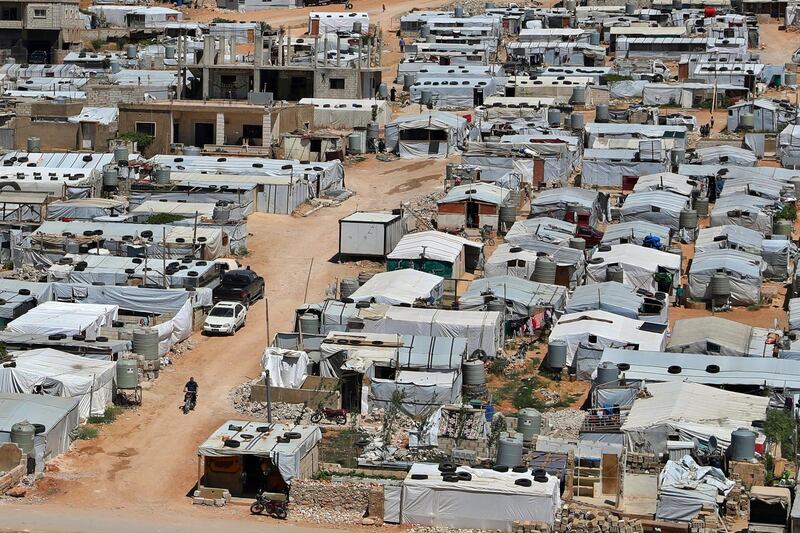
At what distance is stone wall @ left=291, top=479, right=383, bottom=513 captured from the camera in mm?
35500

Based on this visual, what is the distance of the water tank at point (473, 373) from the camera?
42.6 metres

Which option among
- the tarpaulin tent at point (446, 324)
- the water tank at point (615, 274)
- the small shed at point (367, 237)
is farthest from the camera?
the small shed at point (367, 237)

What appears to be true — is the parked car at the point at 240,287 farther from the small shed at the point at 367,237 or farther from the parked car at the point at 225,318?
the small shed at the point at 367,237

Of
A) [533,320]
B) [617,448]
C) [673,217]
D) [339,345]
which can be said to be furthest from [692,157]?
[617,448]

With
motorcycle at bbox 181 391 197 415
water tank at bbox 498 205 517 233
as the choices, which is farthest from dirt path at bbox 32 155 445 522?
water tank at bbox 498 205 517 233

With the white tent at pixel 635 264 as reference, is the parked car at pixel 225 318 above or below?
below

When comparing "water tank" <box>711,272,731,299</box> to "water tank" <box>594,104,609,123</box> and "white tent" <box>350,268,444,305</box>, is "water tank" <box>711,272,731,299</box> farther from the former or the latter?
"water tank" <box>594,104,609,123</box>

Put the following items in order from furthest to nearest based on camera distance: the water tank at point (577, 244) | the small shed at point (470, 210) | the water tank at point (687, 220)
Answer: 1. the small shed at point (470, 210)
2. the water tank at point (687, 220)
3. the water tank at point (577, 244)

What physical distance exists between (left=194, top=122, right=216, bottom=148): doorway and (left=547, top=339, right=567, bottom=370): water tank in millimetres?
31467

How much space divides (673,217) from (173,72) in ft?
119

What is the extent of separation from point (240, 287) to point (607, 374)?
12.6 meters

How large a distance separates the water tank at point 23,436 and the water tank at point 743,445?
13511 millimetres

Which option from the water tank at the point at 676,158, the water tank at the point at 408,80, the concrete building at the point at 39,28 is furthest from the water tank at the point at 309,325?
the concrete building at the point at 39,28

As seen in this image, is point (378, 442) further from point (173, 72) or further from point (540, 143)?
point (173, 72)
